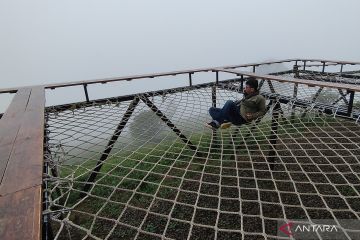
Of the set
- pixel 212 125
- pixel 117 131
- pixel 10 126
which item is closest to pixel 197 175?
pixel 212 125

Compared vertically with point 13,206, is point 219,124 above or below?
below

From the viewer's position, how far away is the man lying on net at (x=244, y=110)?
2.85 meters

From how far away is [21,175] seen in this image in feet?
2.89

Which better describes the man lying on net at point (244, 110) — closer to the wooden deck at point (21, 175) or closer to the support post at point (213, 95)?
the support post at point (213, 95)

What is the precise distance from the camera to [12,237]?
2.00ft

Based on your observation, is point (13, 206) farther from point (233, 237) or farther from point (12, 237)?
point (233, 237)

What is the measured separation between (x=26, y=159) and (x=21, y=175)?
0.14m

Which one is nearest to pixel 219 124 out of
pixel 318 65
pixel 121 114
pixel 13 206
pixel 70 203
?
pixel 121 114

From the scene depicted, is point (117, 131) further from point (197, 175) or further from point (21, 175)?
point (21, 175)

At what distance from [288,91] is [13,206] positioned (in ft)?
10.8

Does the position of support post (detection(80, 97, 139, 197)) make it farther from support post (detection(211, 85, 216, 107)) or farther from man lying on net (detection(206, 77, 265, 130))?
support post (detection(211, 85, 216, 107))

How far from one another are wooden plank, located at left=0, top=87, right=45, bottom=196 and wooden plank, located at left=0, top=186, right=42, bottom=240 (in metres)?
0.05

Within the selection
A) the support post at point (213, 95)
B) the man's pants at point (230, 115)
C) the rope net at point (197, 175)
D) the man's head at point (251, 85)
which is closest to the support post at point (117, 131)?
the rope net at point (197, 175)

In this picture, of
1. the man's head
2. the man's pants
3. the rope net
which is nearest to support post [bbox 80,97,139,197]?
the rope net
